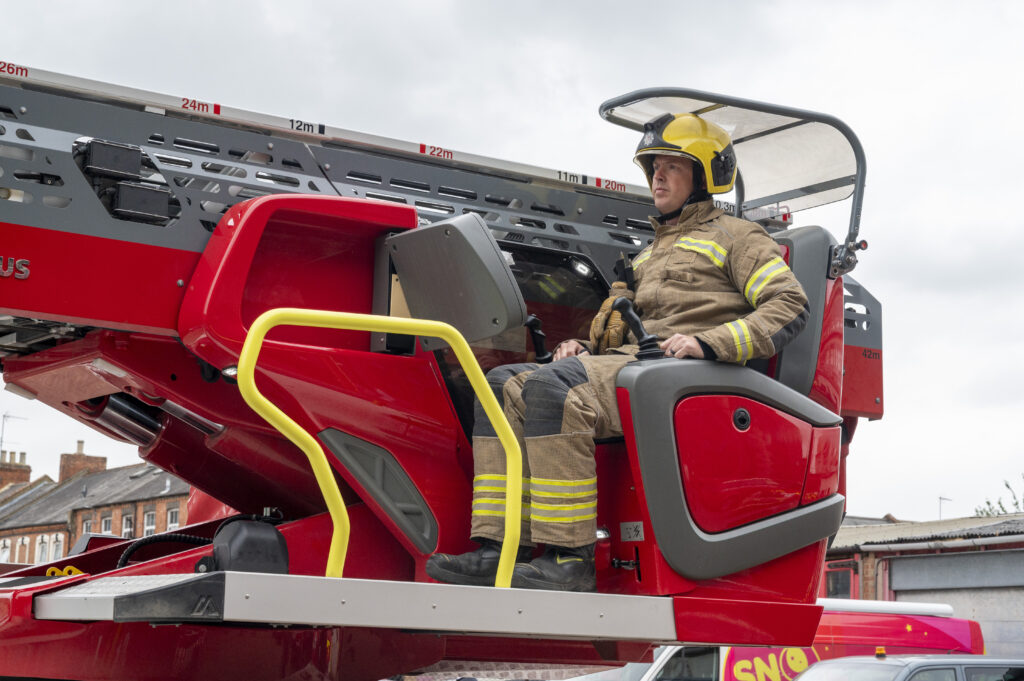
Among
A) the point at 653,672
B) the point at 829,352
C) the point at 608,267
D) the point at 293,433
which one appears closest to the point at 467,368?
the point at 293,433

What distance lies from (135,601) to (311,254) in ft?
4.21

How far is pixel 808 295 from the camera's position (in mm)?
4477

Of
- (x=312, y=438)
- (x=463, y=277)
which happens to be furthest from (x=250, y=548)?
(x=463, y=277)

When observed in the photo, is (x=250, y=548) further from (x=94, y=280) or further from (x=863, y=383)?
(x=863, y=383)

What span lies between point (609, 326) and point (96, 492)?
45.0 metres

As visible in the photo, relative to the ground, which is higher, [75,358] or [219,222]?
[219,222]

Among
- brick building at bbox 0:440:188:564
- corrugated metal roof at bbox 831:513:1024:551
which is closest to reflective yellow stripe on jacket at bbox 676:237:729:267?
corrugated metal roof at bbox 831:513:1024:551

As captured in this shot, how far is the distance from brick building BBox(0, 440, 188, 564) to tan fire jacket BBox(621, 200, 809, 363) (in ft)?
101

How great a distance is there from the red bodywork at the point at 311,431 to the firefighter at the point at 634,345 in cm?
18

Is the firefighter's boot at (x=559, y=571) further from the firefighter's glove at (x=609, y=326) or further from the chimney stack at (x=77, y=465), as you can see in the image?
the chimney stack at (x=77, y=465)

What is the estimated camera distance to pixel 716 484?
3.94m

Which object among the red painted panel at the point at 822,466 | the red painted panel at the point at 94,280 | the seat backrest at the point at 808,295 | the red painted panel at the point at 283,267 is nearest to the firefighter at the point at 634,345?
the seat backrest at the point at 808,295

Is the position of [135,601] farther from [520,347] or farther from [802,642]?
[802,642]

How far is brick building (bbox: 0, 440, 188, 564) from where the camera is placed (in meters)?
38.5
